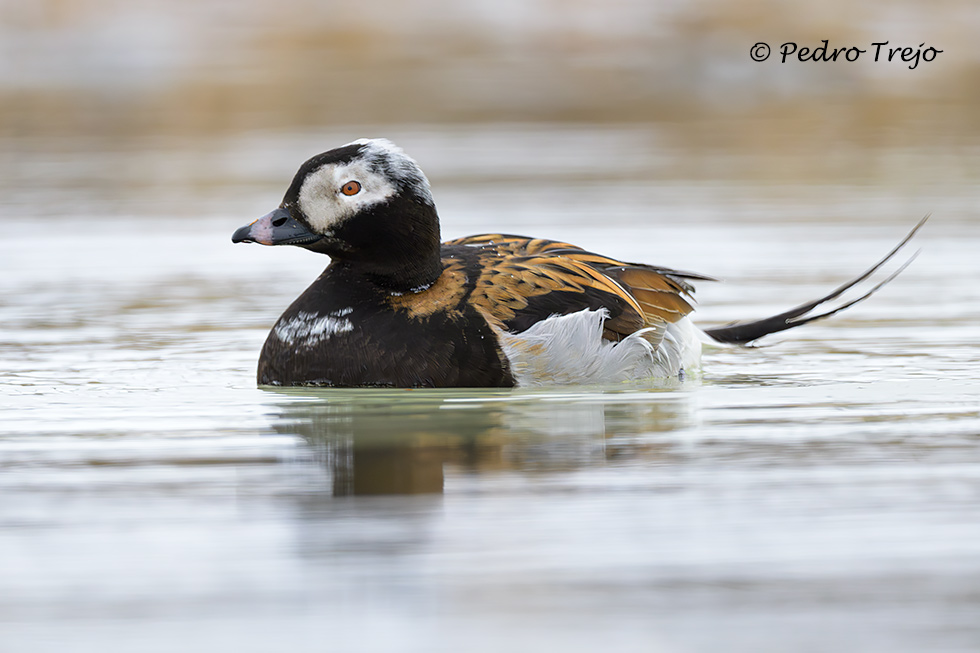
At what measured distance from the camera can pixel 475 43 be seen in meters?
30.0

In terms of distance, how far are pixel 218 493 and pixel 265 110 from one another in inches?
683

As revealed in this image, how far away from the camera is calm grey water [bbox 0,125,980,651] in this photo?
385 centimetres

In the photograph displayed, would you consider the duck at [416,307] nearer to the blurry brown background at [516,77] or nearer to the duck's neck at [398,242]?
the duck's neck at [398,242]

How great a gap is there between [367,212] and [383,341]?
23.3 inches

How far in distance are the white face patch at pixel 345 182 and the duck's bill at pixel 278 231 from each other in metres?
0.07

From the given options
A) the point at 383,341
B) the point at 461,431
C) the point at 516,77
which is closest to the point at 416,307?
the point at 383,341

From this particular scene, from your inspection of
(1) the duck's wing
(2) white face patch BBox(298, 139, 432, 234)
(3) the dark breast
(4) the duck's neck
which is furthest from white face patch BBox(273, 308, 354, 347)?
(1) the duck's wing

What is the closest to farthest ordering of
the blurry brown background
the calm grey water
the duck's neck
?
the calm grey water
the duck's neck
the blurry brown background

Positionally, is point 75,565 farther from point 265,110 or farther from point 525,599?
point 265,110

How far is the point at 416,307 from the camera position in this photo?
709 cm

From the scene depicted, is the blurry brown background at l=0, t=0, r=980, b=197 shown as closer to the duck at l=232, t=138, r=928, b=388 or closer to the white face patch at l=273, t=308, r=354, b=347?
the duck at l=232, t=138, r=928, b=388

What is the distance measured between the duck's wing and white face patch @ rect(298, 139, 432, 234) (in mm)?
559

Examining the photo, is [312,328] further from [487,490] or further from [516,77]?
[516,77]

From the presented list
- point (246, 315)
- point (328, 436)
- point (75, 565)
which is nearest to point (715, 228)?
point (246, 315)
